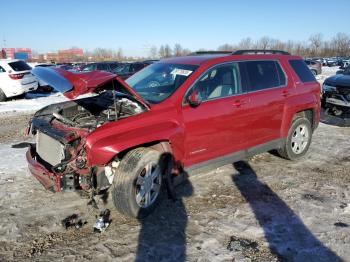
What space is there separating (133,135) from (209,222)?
4.41 feet

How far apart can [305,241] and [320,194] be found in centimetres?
142

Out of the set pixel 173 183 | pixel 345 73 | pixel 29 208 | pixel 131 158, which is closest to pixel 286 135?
pixel 173 183

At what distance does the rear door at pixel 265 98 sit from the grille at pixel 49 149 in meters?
2.71

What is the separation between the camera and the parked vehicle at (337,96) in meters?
9.61

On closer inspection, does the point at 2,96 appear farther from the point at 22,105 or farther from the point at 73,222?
the point at 73,222

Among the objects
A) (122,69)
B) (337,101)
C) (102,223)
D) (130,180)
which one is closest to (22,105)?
(122,69)

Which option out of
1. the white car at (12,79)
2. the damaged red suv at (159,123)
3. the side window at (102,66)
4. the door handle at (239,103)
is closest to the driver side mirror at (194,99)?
the damaged red suv at (159,123)

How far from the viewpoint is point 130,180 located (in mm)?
3967

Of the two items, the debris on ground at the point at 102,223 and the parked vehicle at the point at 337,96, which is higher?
the parked vehicle at the point at 337,96

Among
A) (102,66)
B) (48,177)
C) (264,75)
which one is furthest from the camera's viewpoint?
(102,66)

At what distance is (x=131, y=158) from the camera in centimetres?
404

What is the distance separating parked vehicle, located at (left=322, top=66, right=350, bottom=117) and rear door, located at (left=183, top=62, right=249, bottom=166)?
5.54 meters

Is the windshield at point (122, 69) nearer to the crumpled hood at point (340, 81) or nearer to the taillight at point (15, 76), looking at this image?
the taillight at point (15, 76)

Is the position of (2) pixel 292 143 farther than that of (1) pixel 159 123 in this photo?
Yes
